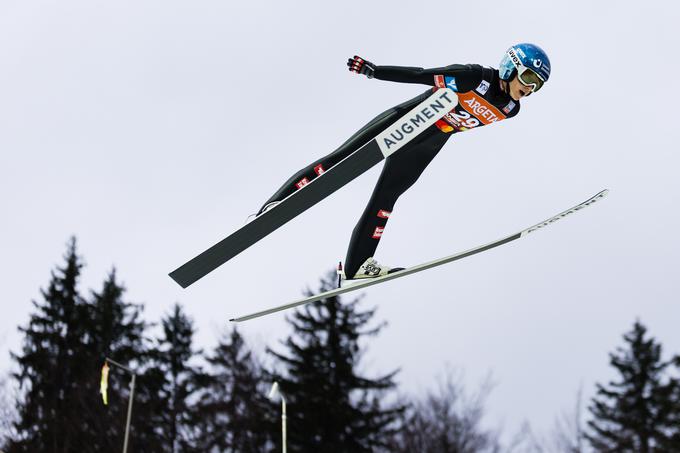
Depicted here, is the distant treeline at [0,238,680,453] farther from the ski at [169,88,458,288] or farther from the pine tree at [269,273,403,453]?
the ski at [169,88,458,288]

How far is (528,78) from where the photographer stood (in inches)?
228

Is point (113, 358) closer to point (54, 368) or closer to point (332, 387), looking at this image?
point (54, 368)

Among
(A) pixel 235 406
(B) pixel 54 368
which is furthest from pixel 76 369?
(A) pixel 235 406

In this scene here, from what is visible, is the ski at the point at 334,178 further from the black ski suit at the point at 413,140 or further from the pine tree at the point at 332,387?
the pine tree at the point at 332,387

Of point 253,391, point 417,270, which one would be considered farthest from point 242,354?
point 417,270

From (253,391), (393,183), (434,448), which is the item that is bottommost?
(393,183)

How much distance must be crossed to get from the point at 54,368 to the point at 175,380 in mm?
5257

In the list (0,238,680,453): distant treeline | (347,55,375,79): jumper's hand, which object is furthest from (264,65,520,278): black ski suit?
(0,238,680,453): distant treeline

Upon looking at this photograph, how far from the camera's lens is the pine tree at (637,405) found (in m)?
30.4

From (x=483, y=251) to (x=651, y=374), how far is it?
2940 cm

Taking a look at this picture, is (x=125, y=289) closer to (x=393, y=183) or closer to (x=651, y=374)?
(x=651, y=374)

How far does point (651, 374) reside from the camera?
108ft

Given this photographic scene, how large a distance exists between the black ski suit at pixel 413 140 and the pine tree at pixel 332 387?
72.0 feet

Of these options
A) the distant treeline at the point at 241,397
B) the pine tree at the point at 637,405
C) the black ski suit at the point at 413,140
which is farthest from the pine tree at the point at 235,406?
the black ski suit at the point at 413,140
